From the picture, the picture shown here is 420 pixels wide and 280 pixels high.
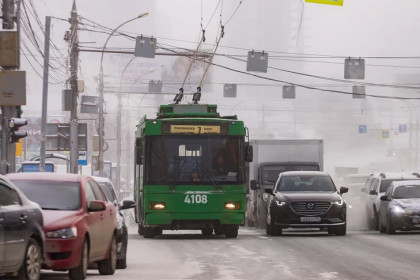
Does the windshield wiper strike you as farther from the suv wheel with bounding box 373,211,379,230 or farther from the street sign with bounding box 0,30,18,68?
the suv wheel with bounding box 373,211,379,230

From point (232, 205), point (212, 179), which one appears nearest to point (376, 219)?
point (232, 205)

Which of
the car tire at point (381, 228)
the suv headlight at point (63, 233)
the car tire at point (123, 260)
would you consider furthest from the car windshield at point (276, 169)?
the suv headlight at point (63, 233)

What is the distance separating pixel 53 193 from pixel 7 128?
33.4 feet

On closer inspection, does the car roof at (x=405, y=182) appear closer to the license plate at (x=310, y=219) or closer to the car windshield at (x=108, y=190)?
the license plate at (x=310, y=219)

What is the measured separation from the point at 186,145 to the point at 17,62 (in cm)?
615

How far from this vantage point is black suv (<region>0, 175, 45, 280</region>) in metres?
13.6

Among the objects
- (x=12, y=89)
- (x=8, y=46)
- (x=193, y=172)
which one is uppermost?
(x=8, y=46)

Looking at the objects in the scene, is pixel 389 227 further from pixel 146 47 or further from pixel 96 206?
pixel 96 206

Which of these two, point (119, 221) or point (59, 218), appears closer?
point (59, 218)

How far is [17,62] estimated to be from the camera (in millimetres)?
26484

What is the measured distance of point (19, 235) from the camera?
46.2ft

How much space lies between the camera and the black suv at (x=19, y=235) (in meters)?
13.6

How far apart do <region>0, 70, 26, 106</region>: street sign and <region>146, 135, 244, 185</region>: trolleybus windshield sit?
214 inches

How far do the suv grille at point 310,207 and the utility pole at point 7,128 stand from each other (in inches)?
320
